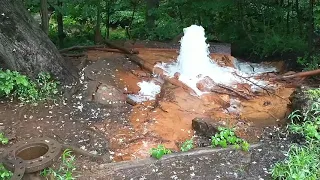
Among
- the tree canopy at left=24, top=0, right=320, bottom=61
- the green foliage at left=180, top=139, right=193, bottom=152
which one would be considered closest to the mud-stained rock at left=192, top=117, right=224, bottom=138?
the green foliage at left=180, top=139, right=193, bottom=152

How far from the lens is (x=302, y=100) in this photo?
5.06 m

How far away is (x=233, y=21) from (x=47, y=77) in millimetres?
5748

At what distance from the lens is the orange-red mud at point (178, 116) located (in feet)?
17.2

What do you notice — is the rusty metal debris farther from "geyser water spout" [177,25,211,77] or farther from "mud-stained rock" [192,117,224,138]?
"geyser water spout" [177,25,211,77]

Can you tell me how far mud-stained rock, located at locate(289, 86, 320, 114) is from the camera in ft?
16.1

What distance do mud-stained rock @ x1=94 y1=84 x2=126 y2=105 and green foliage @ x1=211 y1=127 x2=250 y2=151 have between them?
6.53 feet

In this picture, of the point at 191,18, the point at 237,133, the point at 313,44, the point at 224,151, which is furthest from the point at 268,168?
the point at 191,18

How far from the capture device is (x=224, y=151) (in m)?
4.61

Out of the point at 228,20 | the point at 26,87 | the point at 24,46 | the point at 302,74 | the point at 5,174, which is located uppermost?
the point at 228,20

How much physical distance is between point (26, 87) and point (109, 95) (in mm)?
1289

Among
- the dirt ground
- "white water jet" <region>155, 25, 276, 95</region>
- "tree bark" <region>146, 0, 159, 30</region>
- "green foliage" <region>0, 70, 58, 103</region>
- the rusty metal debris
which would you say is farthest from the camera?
"tree bark" <region>146, 0, 159, 30</region>

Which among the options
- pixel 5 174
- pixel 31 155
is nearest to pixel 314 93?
pixel 31 155

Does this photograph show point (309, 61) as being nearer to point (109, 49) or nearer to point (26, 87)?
point (109, 49)

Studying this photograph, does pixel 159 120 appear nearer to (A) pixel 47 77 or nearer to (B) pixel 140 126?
(B) pixel 140 126
